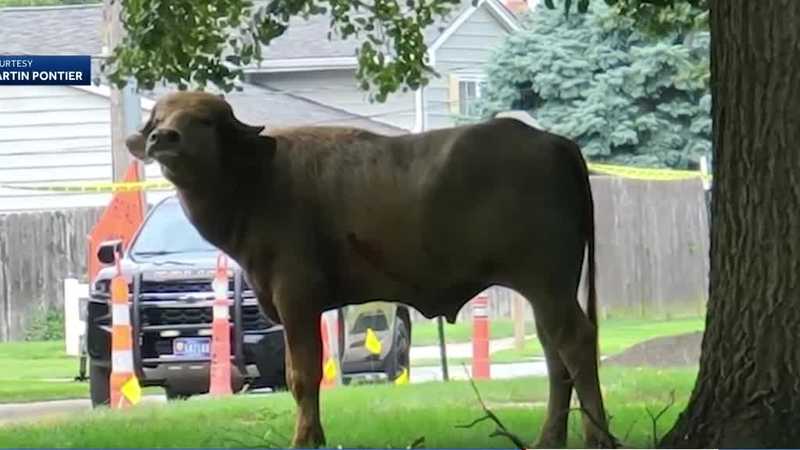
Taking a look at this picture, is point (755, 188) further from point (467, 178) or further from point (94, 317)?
point (94, 317)

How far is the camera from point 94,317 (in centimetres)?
1573

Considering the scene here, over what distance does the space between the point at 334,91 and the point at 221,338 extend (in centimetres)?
1821

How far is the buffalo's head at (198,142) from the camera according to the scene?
6.89m

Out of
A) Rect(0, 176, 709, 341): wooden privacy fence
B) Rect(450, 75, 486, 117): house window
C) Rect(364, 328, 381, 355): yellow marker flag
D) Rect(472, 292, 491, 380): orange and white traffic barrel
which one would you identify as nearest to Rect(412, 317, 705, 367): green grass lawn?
Rect(0, 176, 709, 341): wooden privacy fence

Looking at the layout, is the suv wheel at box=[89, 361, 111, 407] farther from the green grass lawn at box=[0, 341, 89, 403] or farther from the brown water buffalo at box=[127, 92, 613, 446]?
the brown water buffalo at box=[127, 92, 613, 446]

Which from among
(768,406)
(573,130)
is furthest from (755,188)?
(573,130)

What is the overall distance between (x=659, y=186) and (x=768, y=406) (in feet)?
71.6

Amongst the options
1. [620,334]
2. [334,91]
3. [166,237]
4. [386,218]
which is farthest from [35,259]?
[386,218]

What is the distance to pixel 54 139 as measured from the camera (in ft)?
102

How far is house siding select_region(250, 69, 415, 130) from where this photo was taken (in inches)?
1283

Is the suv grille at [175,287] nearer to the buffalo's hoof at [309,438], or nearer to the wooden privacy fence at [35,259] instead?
the buffalo's hoof at [309,438]

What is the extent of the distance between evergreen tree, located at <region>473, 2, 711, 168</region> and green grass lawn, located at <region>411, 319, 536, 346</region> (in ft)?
12.7

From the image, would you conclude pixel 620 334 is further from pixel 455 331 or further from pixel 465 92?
pixel 465 92

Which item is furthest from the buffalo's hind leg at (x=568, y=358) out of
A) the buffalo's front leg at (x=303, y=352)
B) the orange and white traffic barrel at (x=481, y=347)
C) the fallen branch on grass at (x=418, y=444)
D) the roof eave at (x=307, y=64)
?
the roof eave at (x=307, y=64)
